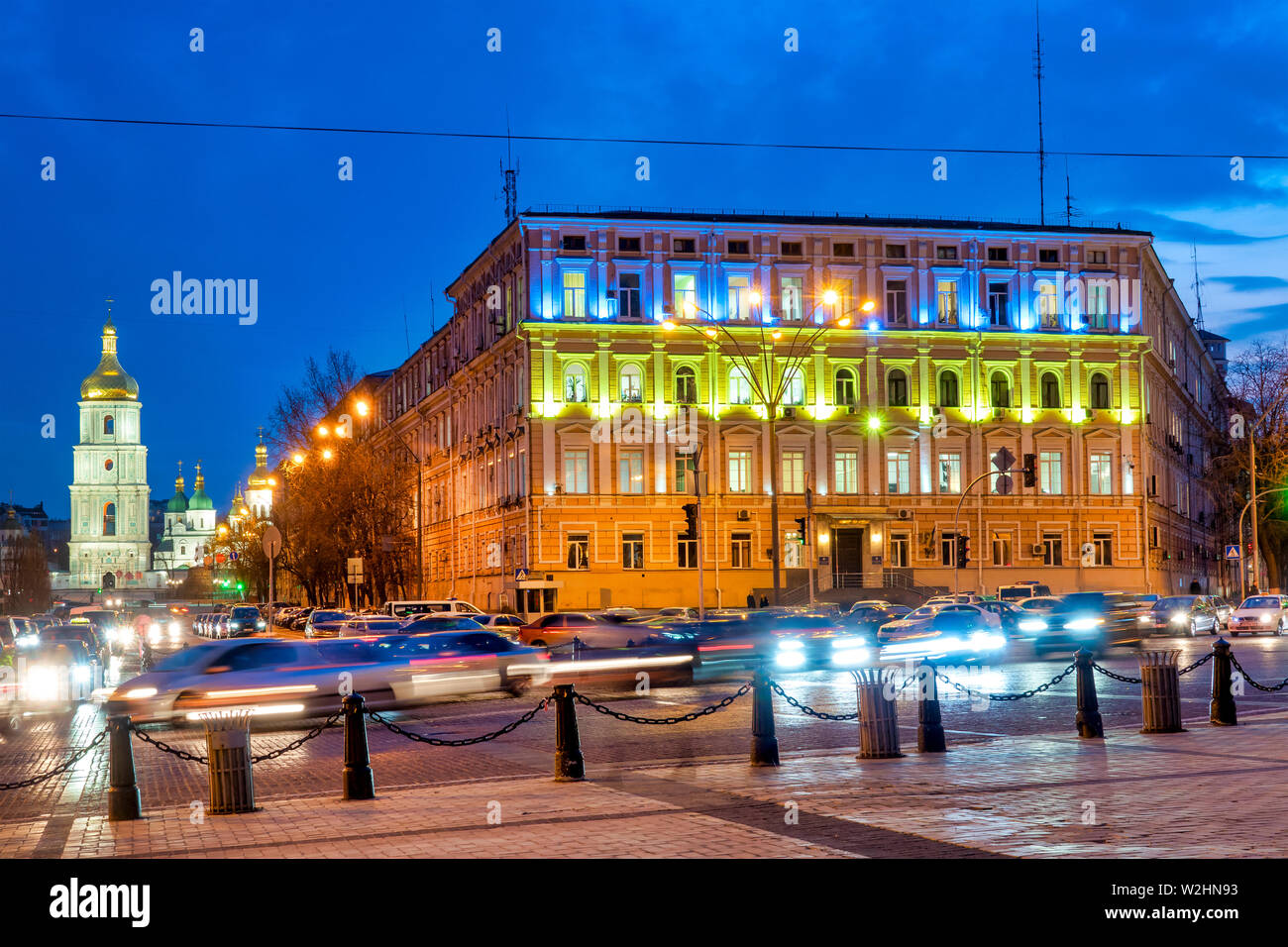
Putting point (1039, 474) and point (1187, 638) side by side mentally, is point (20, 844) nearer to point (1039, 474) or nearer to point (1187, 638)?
point (1187, 638)

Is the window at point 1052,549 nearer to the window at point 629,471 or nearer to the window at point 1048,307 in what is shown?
the window at point 1048,307

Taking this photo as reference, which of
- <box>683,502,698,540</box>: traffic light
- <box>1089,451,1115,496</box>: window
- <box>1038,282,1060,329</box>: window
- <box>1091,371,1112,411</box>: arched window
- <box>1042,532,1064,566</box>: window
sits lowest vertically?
<box>1042,532,1064,566</box>: window

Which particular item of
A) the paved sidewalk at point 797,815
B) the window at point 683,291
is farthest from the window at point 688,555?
the paved sidewalk at point 797,815

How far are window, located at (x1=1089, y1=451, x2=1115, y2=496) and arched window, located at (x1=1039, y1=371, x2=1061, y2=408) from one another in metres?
3.47

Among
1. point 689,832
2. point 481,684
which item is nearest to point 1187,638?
point 481,684

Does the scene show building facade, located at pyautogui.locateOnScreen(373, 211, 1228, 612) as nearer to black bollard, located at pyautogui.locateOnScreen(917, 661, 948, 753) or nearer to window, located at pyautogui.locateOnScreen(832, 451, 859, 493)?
window, located at pyautogui.locateOnScreen(832, 451, 859, 493)

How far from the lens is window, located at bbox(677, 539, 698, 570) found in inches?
2773

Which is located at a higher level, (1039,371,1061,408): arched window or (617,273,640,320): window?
(617,273,640,320): window

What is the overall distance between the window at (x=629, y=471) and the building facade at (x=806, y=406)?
6.0 inches

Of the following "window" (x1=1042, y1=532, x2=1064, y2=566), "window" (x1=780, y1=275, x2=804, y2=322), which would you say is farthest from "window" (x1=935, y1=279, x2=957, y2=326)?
"window" (x1=1042, y1=532, x2=1064, y2=566)

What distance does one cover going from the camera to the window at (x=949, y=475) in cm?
7481

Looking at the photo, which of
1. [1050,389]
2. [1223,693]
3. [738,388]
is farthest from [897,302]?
[1223,693]

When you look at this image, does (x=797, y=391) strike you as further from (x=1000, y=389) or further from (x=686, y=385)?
(x=1000, y=389)

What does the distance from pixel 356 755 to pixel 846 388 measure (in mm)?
61683
